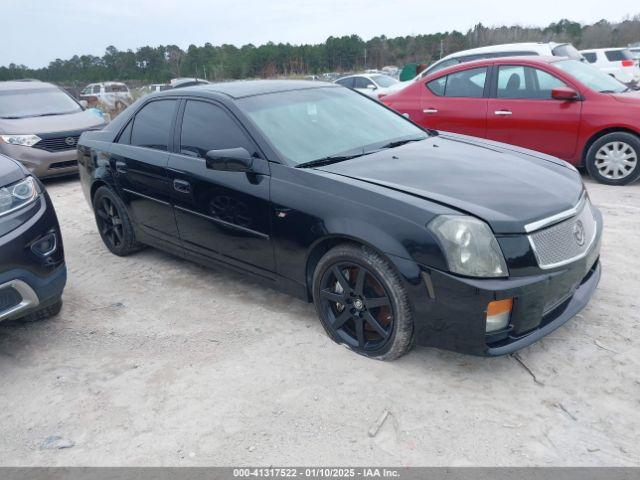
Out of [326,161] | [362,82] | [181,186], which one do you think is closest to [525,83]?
[326,161]

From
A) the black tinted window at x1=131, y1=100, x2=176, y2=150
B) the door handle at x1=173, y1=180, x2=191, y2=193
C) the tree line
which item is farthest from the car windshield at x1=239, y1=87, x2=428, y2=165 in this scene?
the tree line

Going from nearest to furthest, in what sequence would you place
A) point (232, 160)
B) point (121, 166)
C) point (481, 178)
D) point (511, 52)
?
point (481, 178) < point (232, 160) < point (121, 166) < point (511, 52)

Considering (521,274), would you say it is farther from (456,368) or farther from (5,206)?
(5,206)

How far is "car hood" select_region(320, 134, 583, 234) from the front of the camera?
284cm

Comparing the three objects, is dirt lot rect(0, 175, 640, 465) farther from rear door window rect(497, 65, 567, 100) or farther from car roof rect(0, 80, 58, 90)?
car roof rect(0, 80, 58, 90)

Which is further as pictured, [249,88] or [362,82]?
[362,82]

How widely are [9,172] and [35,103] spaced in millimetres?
6684

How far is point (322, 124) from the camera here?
12.7ft

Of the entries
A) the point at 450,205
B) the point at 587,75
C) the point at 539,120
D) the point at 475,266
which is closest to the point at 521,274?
the point at 475,266

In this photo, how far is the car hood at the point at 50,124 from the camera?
8.38 meters

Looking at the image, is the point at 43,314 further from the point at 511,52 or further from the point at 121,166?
the point at 511,52

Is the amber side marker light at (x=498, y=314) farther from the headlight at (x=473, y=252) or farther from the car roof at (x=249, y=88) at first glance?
the car roof at (x=249, y=88)

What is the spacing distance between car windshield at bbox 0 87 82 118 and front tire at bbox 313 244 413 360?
25.4 feet

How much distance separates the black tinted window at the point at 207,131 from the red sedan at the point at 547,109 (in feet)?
14.1
